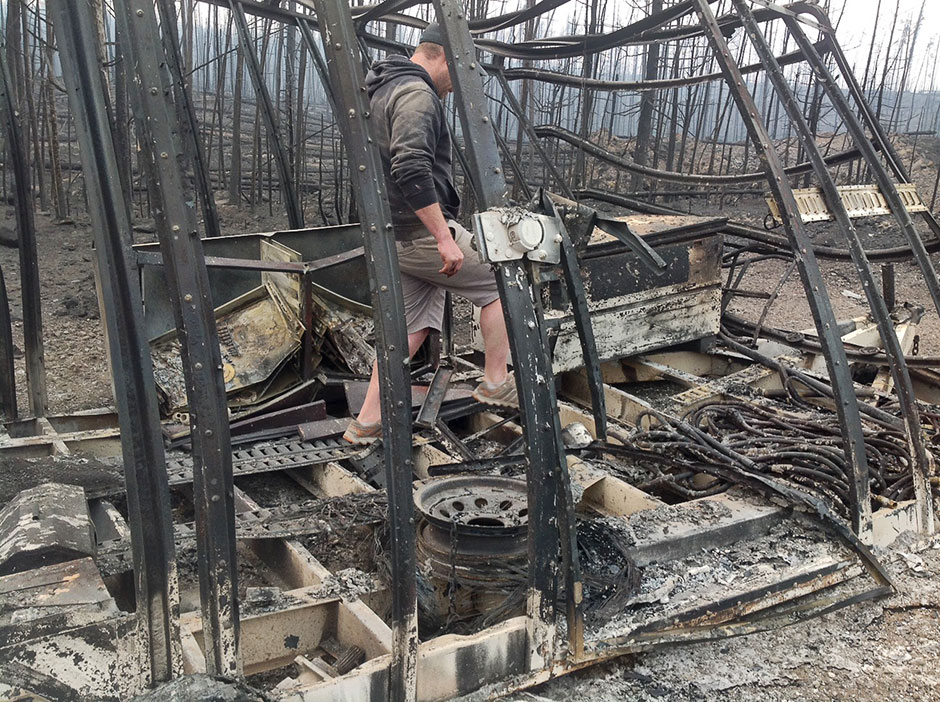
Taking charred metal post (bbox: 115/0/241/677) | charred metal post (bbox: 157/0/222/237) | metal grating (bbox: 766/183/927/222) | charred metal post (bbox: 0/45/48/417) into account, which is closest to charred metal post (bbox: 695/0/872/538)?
metal grating (bbox: 766/183/927/222)

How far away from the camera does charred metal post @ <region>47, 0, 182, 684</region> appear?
1.85m

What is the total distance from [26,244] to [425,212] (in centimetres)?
192

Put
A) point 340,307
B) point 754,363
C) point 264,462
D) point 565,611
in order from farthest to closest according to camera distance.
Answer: point 754,363, point 340,307, point 264,462, point 565,611

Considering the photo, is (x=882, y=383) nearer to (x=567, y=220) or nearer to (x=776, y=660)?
(x=776, y=660)

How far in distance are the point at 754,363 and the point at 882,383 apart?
2.47 feet

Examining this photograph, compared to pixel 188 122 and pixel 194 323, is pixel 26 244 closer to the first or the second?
pixel 188 122

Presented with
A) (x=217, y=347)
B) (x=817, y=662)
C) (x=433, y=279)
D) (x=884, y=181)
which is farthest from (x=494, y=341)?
(x=217, y=347)

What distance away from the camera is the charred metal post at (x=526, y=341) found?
7.22 ft

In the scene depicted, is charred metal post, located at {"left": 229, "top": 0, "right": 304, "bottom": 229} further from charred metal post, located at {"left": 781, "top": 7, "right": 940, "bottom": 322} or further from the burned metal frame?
the burned metal frame

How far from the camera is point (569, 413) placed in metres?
4.52

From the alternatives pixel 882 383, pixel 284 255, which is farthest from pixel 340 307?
pixel 882 383

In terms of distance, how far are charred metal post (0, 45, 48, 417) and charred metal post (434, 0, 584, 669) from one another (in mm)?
2485

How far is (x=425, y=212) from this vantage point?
3.64 meters

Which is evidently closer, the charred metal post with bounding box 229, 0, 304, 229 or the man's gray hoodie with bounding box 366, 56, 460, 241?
the man's gray hoodie with bounding box 366, 56, 460, 241
